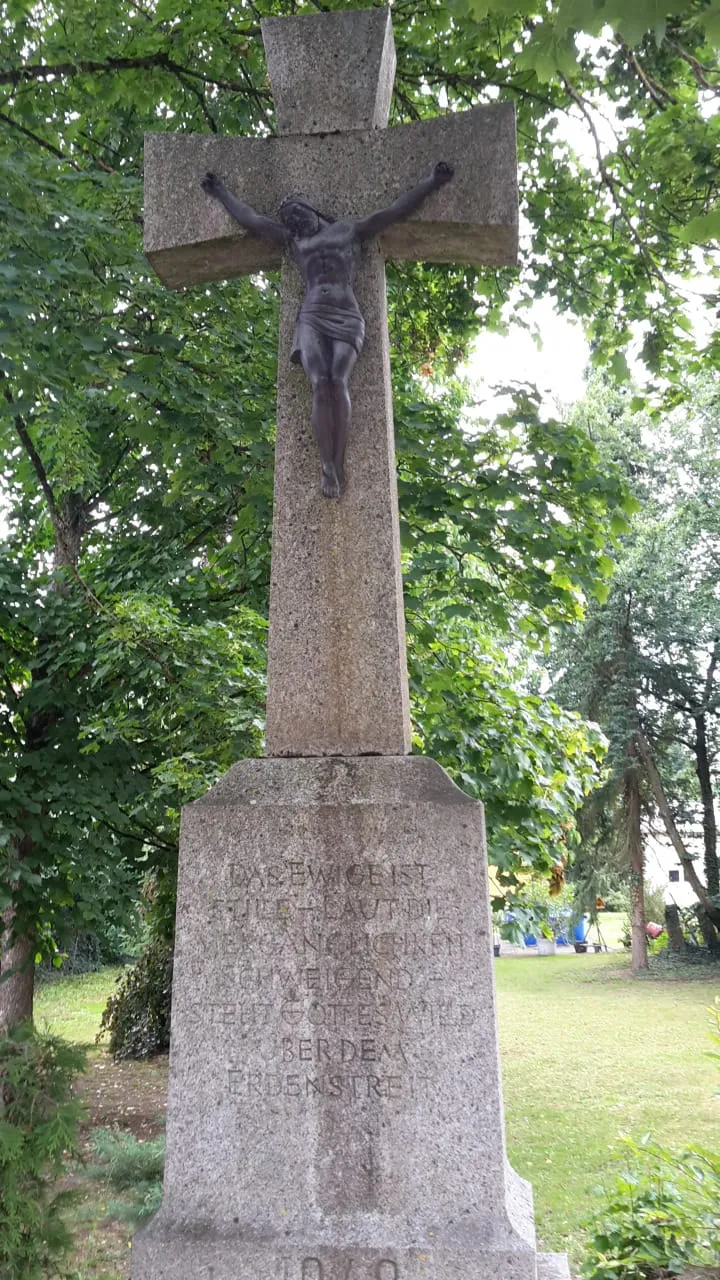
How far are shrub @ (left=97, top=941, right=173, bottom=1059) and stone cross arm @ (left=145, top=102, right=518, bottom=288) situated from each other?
9.76 metres

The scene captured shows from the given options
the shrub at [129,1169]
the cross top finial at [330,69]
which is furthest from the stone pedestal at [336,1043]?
the shrub at [129,1169]

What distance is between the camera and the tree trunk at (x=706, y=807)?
2211 centimetres

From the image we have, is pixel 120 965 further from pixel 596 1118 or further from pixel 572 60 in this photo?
pixel 572 60

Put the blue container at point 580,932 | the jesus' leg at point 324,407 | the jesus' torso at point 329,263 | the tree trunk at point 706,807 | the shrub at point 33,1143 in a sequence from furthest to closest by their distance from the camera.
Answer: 1. the blue container at point 580,932
2. the tree trunk at point 706,807
3. the shrub at point 33,1143
4. the jesus' torso at point 329,263
5. the jesus' leg at point 324,407

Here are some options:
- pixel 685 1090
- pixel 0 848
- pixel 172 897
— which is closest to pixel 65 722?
pixel 0 848

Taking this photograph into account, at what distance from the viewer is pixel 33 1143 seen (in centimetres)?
367

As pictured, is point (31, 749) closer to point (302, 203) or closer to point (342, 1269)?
point (302, 203)

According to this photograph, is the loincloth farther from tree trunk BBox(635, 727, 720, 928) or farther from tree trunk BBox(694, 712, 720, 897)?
tree trunk BBox(694, 712, 720, 897)

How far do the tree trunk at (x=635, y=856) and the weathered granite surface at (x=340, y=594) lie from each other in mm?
19421

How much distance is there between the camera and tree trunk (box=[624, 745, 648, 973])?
21.2 metres

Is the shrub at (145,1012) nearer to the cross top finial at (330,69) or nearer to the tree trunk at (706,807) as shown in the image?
the cross top finial at (330,69)

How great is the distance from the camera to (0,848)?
5.40 m

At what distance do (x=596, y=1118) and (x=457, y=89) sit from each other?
30.4ft

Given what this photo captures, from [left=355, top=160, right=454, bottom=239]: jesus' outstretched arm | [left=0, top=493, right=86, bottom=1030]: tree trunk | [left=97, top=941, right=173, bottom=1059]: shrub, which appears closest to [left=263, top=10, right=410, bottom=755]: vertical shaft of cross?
[left=355, top=160, right=454, bottom=239]: jesus' outstretched arm
